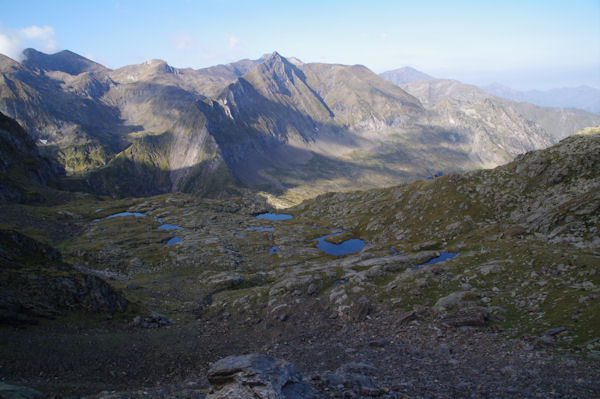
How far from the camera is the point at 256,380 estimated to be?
1770cm

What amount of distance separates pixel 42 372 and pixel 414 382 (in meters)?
27.8

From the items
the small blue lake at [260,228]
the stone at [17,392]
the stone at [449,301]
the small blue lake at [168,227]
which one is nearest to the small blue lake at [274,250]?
the small blue lake at [260,228]

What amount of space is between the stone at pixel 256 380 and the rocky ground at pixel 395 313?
1.95m

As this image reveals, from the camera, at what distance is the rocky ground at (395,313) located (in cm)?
2256

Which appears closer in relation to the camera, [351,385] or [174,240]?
[351,385]

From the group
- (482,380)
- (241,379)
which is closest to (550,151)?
(482,380)

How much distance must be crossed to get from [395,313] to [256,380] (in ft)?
83.4

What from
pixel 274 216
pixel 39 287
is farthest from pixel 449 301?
pixel 274 216

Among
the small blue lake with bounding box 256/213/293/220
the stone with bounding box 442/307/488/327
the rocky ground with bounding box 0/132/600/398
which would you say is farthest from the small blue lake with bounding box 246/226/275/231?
the stone with bounding box 442/307/488/327

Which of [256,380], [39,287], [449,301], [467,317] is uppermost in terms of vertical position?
[256,380]

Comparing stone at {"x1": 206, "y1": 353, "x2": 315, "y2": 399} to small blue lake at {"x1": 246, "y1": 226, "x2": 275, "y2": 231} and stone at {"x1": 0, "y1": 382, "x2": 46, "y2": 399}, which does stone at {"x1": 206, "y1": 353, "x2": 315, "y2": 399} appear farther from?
small blue lake at {"x1": 246, "y1": 226, "x2": 275, "y2": 231}

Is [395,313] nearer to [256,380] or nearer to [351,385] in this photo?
[351,385]

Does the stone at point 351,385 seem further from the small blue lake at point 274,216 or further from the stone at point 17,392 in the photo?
the small blue lake at point 274,216

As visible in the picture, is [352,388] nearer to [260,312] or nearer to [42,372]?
[42,372]
